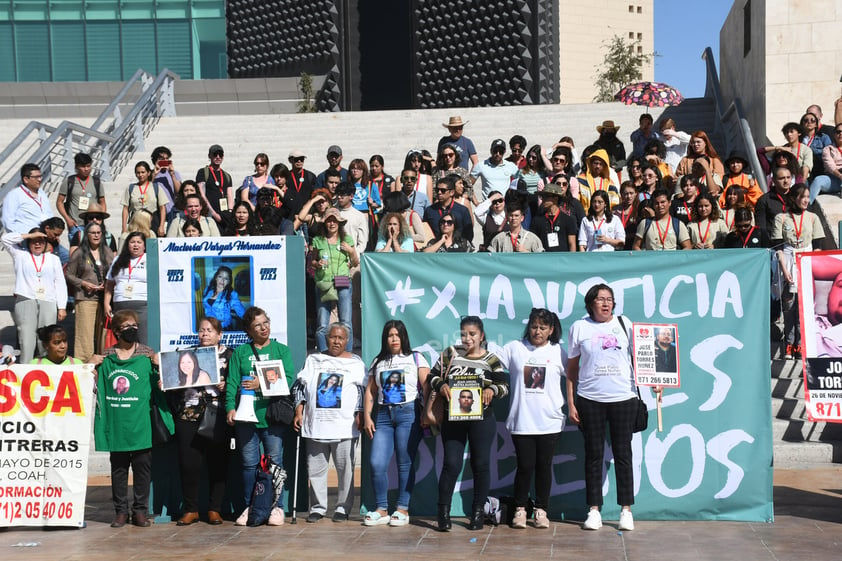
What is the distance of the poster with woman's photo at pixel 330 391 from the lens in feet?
30.1

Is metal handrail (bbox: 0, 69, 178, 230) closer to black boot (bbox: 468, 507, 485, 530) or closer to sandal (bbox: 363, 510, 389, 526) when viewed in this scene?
sandal (bbox: 363, 510, 389, 526)

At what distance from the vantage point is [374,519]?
905 centimetres

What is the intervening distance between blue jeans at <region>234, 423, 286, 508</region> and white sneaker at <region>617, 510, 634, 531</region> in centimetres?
271

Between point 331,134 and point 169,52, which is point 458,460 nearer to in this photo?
point 331,134

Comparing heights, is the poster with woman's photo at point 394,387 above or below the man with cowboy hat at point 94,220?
below

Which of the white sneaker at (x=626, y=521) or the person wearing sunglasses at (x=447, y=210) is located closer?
the white sneaker at (x=626, y=521)

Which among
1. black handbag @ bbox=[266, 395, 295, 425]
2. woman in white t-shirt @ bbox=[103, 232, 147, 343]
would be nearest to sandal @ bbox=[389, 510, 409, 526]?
black handbag @ bbox=[266, 395, 295, 425]

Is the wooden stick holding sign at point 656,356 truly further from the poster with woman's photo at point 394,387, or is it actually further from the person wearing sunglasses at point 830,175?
the person wearing sunglasses at point 830,175

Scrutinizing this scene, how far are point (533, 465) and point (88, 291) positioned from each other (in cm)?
597

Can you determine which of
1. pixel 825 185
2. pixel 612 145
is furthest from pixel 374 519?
pixel 612 145

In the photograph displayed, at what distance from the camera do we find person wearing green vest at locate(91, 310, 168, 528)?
9172 millimetres

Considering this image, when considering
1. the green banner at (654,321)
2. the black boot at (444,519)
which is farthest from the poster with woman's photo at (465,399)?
the black boot at (444,519)

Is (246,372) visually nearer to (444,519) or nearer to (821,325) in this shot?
(444,519)

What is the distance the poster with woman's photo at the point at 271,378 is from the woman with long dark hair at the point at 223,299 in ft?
2.00
